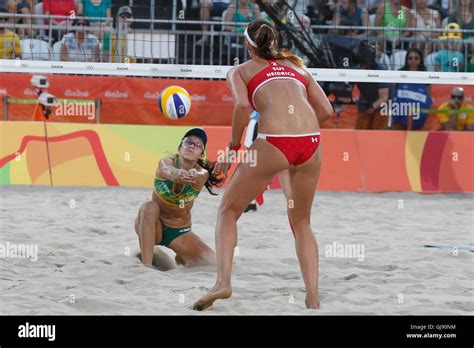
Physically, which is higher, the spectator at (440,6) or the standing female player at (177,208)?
the spectator at (440,6)

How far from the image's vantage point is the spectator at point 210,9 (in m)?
13.2

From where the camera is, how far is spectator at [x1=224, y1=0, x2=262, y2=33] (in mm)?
13133

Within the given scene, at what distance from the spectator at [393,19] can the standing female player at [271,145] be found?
324 inches

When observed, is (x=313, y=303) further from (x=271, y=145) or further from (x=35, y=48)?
(x=35, y=48)

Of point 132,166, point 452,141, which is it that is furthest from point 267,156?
point 452,141

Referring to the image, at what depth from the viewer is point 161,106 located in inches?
322

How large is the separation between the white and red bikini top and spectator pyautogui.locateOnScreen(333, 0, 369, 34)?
8.45 metres

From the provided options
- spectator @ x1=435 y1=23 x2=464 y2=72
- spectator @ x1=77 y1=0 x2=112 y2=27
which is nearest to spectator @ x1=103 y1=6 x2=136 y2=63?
spectator @ x1=77 y1=0 x2=112 y2=27

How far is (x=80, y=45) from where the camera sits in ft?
41.1

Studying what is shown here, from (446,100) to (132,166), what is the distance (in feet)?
15.5

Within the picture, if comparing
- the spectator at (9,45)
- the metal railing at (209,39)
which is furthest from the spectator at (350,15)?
the spectator at (9,45)

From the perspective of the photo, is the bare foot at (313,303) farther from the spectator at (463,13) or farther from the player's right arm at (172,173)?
the spectator at (463,13)
